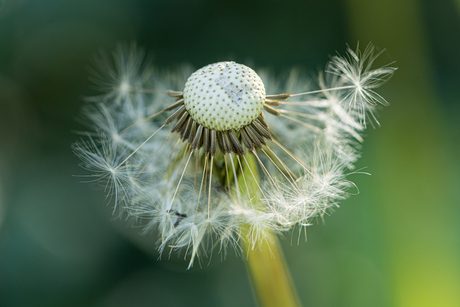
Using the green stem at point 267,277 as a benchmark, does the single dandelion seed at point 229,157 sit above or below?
above

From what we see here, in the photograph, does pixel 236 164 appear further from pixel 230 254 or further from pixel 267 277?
pixel 230 254

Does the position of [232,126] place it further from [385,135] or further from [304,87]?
[385,135]

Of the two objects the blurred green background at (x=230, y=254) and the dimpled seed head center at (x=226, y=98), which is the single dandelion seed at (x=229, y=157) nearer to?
the dimpled seed head center at (x=226, y=98)

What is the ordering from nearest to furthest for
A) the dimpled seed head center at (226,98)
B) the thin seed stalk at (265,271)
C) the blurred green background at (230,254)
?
the dimpled seed head center at (226,98), the thin seed stalk at (265,271), the blurred green background at (230,254)

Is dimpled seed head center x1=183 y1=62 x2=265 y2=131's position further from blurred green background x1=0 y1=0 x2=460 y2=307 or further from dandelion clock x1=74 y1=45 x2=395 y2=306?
blurred green background x1=0 y1=0 x2=460 y2=307

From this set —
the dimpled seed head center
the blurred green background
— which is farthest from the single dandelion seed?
the blurred green background

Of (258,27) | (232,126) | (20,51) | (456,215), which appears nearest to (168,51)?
(258,27)

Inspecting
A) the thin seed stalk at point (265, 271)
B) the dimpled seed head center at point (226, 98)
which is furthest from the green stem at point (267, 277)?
the dimpled seed head center at point (226, 98)

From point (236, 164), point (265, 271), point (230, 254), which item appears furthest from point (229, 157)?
point (230, 254)
